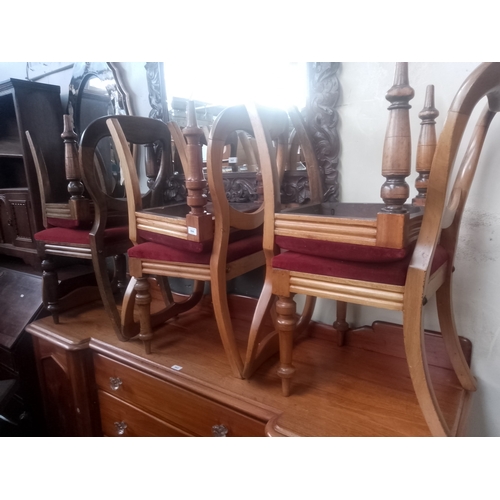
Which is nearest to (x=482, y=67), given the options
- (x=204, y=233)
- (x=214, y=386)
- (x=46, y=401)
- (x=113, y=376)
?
(x=204, y=233)

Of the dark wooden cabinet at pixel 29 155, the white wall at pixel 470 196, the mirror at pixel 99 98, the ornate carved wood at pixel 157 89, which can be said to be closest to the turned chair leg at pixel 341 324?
the white wall at pixel 470 196

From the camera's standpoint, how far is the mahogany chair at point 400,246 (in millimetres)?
659

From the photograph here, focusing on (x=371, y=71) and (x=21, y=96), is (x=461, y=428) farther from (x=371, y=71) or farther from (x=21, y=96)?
(x=21, y=96)

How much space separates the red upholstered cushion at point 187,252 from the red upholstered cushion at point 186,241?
15 millimetres

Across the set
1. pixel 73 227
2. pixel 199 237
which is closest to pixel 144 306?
pixel 199 237

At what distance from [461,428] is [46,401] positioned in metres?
1.73

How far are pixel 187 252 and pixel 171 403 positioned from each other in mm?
511

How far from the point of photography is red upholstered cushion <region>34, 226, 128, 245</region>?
4.57 ft

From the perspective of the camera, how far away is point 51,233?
1461 mm

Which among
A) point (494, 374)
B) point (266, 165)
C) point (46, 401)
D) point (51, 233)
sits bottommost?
point (46, 401)

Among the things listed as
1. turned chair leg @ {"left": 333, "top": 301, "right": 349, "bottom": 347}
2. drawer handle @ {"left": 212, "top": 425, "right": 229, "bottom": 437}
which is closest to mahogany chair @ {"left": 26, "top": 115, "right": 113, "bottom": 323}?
drawer handle @ {"left": 212, "top": 425, "right": 229, "bottom": 437}

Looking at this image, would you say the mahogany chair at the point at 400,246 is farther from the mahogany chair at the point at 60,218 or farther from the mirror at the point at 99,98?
the mirror at the point at 99,98

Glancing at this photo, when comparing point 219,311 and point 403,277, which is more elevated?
point 403,277

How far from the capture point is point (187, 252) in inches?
42.6
